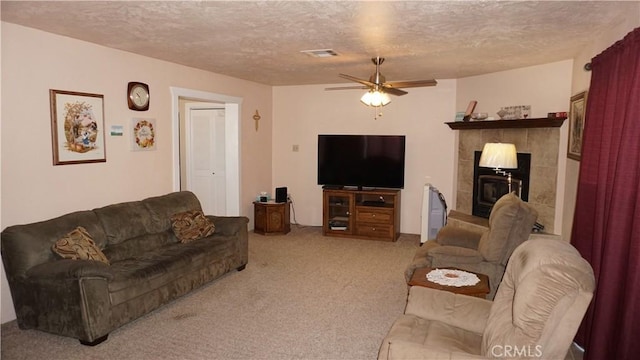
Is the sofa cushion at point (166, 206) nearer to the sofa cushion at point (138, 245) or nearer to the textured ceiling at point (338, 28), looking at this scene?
the sofa cushion at point (138, 245)

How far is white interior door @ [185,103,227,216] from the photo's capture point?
7098 millimetres

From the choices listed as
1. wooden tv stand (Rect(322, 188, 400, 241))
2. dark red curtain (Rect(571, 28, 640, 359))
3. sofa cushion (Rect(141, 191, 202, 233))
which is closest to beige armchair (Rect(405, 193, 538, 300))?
dark red curtain (Rect(571, 28, 640, 359))

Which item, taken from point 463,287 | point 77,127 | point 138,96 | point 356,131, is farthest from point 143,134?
point 463,287

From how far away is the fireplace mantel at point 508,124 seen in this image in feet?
16.2

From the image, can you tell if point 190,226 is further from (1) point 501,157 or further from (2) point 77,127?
(1) point 501,157

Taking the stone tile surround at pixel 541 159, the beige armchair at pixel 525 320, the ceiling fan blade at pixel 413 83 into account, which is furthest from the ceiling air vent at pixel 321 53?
the beige armchair at pixel 525 320

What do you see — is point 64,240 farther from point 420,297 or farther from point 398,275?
point 398,275

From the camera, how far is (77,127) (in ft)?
13.4

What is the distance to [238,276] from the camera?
4918 mm

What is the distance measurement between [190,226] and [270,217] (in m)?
2.16

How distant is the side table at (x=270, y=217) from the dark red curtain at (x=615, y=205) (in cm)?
444

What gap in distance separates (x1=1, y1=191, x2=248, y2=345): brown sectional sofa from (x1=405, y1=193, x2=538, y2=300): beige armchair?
2108 millimetres

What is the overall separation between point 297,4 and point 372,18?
617 mm

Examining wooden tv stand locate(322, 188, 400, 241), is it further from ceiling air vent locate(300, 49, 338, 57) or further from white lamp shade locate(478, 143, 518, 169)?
ceiling air vent locate(300, 49, 338, 57)
